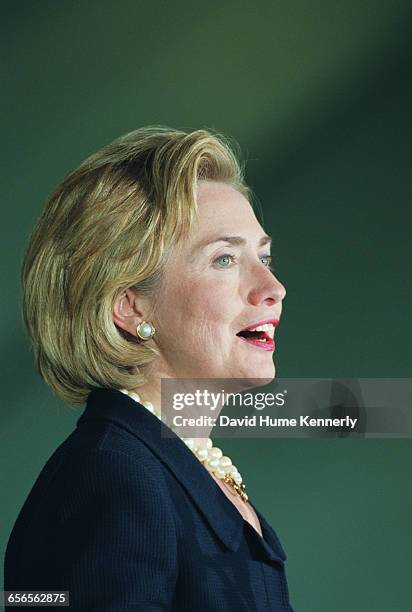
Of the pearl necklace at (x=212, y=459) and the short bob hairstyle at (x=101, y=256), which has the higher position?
the short bob hairstyle at (x=101, y=256)

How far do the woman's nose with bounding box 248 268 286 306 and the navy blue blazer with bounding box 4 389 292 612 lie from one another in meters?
0.19

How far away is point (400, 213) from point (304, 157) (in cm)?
23

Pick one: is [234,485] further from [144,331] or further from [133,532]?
[133,532]

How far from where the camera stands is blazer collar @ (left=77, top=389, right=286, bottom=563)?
121cm

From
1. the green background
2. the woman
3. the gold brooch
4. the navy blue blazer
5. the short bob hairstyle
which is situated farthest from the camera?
the green background

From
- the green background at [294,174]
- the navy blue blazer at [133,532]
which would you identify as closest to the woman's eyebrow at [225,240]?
the navy blue blazer at [133,532]

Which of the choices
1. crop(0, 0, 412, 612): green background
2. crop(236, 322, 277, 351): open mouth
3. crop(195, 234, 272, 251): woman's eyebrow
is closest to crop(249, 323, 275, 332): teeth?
crop(236, 322, 277, 351): open mouth

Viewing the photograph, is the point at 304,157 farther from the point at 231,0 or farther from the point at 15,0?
the point at 15,0

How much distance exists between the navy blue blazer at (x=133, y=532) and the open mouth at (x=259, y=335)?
16cm

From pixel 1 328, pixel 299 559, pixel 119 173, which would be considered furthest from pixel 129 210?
pixel 299 559

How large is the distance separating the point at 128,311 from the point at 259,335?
0.52 ft

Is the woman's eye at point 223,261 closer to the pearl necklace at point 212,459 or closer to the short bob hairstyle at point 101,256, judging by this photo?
the short bob hairstyle at point 101,256

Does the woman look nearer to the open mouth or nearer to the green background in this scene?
the open mouth

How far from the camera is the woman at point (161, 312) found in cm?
121
